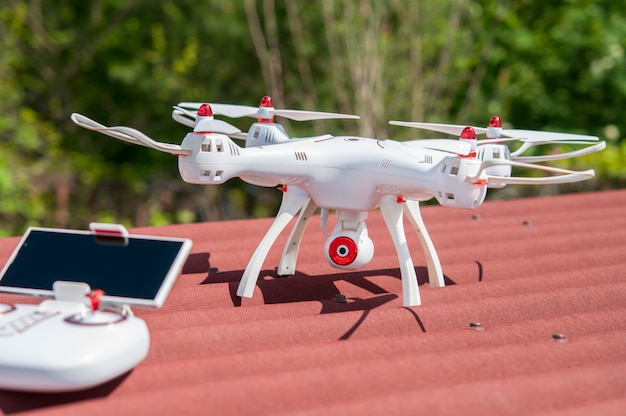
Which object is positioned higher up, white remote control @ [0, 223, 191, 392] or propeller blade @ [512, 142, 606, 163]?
propeller blade @ [512, 142, 606, 163]

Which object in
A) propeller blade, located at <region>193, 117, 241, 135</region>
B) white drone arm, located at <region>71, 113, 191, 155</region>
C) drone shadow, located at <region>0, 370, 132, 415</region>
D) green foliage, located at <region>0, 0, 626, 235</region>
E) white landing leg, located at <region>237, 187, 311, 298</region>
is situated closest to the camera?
drone shadow, located at <region>0, 370, 132, 415</region>

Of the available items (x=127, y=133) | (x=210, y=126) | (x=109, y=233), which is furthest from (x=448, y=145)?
(x=109, y=233)

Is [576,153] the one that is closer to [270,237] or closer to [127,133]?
[270,237]

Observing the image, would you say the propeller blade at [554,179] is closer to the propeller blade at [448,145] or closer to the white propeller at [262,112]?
the propeller blade at [448,145]

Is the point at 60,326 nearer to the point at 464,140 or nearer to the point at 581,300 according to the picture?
the point at 464,140

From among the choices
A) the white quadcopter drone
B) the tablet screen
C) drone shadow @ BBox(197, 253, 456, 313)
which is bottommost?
drone shadow @ BBox(197, 253, 456, 313)

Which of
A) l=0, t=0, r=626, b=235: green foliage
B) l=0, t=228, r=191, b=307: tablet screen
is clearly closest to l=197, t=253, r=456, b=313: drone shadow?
l=0, t=228, r=191, b=307: tablet screen

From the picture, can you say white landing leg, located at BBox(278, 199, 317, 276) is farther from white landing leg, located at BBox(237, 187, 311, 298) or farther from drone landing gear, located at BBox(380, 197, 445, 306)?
drone landing gear, located at BBox(380, 197, 445, 306)
